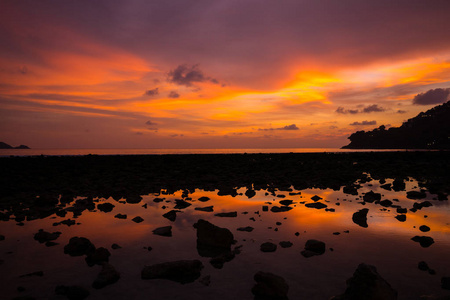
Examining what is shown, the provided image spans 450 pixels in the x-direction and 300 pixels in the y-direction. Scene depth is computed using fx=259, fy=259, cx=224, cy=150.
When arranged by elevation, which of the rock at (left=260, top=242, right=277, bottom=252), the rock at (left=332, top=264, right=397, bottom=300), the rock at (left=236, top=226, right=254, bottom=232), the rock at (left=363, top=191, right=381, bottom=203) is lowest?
the rock at (left=363, top=191, right=381, bottom=203)

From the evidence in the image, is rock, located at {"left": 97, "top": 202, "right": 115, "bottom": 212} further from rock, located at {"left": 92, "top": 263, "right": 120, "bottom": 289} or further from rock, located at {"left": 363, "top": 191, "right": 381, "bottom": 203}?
rock, located at {"left": 363, "top": 191, "right": 381, "bottom": 203}

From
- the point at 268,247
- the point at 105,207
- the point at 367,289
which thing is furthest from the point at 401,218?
the point at 105,207

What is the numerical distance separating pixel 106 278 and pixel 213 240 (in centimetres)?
249

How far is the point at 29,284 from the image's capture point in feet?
14.5

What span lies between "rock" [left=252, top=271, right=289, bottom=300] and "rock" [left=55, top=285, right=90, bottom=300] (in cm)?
Result: 264

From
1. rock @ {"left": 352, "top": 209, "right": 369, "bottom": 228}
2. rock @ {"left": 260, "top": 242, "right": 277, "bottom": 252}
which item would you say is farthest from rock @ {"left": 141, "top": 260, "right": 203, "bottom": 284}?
rock @ {"left": 352, "top": 209, "right": 369, "bottom": 228}

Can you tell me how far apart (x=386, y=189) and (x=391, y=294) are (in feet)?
44.8

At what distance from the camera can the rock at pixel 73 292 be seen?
3.95 metres

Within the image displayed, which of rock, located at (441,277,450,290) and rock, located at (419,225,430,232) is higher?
rock, located at (441,277,450,290)

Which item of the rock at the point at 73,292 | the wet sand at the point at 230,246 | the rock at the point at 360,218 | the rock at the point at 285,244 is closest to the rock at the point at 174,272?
the wet sand at the point at 230,246

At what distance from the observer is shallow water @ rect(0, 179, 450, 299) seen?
425 centimetres

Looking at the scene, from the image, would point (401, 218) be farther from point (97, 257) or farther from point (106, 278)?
point (97, 257)

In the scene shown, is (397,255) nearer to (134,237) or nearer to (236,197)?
(134,237)

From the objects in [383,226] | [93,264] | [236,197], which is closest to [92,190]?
[236,197]
